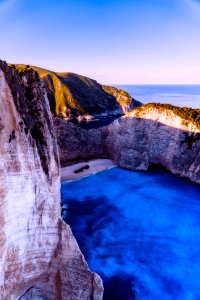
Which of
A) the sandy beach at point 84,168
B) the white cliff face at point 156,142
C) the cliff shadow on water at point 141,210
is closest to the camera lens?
the cliff shadow on water at point 141,210

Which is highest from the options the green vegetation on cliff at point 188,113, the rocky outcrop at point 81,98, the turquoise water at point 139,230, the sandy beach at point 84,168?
the green vegetation on cliff at point 188,113

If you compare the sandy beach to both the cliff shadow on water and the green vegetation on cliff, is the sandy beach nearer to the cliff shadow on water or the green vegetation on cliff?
the cliff shadow on water

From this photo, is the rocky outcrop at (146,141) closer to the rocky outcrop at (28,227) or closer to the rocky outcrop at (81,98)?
the rocky outcrop at (28,227)

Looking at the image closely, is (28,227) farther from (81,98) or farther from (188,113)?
(81,98)

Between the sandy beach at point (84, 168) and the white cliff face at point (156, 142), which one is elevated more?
the white cliff face at point (156, 142)

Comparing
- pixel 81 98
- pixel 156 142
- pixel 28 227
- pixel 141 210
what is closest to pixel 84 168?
pixel 156 142

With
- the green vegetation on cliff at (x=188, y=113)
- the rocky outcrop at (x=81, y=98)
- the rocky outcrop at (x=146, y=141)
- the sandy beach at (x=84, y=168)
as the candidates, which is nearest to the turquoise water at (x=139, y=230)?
the sandy beach at (x=84, y=168)
